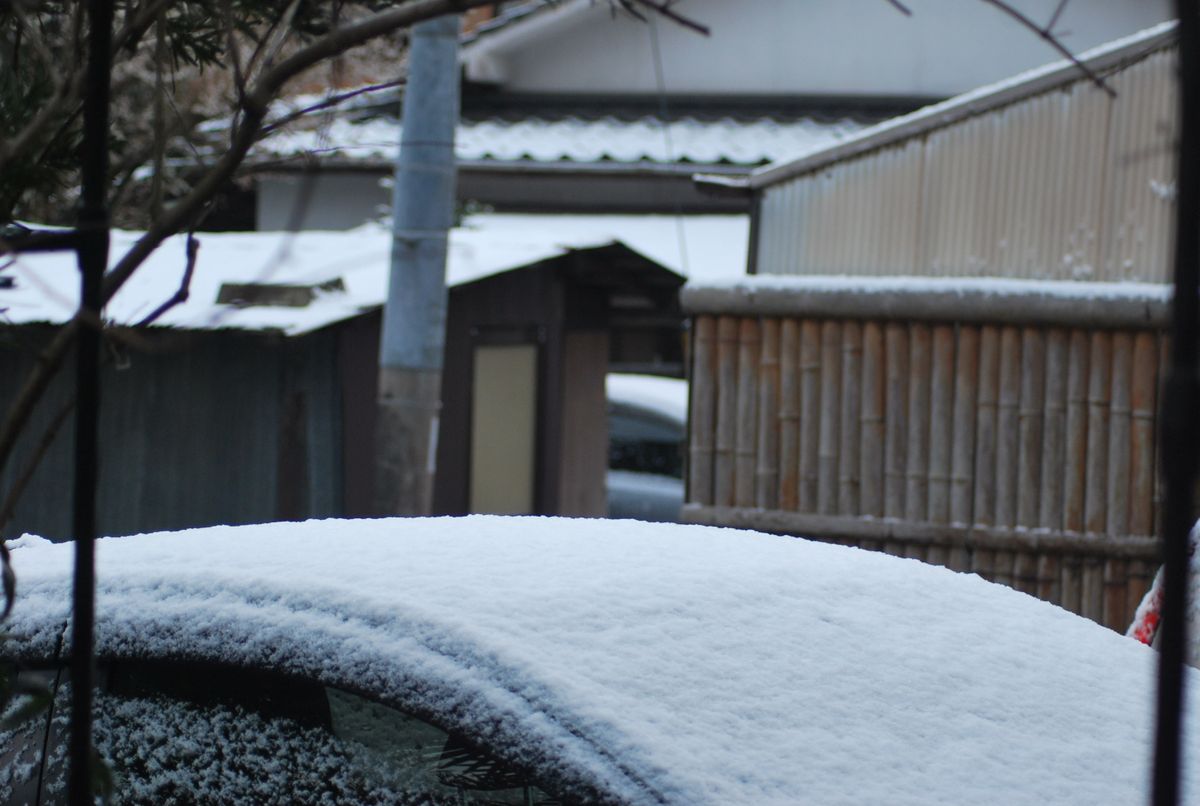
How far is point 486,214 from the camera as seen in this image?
12516 millimetres

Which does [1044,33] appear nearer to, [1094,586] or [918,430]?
[918,430]

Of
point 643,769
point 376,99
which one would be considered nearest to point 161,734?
point 643,769

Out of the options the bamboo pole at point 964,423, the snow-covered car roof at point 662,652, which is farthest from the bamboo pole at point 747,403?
the snow-covered car roof at point 662,652

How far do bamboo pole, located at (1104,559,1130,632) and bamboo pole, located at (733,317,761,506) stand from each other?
5.42ft

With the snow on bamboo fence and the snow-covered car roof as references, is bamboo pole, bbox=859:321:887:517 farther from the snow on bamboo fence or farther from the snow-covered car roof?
the snow-covered car roof

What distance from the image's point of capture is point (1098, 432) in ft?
20.9

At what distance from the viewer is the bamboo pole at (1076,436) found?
6.36m

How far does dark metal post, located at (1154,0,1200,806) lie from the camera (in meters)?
1.19

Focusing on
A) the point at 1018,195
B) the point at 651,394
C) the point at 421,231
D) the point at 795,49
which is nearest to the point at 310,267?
the point at 421,231

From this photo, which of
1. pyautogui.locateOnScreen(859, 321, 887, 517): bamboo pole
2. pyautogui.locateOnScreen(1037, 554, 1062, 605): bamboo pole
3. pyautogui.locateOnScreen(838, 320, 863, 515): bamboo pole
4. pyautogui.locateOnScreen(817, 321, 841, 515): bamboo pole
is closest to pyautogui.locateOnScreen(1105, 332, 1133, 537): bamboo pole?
pyautogui.locateOnScreen(1037, 554, 1062, 605): bamboo pole

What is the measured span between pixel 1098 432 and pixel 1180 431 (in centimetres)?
549

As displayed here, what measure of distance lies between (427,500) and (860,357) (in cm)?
213

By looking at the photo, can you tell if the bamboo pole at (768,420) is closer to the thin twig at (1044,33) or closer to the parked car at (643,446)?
the thin twig at (1044,33)

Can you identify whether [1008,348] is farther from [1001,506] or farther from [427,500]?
[427,500]
